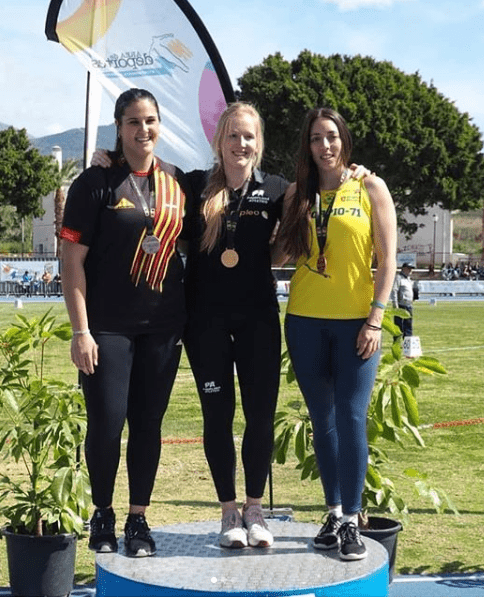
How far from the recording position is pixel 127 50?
612cm

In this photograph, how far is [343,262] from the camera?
4.41 meters

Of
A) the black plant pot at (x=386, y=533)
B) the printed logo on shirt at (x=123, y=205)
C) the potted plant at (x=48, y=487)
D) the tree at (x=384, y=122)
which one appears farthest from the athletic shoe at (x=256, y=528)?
the tree at (x=384, y=122)

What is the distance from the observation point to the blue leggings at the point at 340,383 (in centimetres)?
444

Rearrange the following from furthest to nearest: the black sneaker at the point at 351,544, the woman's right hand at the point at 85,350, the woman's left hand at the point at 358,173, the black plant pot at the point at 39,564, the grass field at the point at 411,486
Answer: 1. the grass field at the point at 411,486
2. the black plant pot at the point at 39,564
3. the woman's left hand at the point at 358,173
4. the black sneaker at the point at 351,544
5. the woman's right hand at the point at 85,350

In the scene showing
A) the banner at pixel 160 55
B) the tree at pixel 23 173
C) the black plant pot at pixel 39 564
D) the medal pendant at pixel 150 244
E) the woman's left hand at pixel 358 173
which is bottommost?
the black plant pot at pixel 39 564

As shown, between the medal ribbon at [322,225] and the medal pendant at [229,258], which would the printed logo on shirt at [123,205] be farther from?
the medal ribbon at [322,225]

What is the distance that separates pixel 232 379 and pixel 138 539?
0.81 m

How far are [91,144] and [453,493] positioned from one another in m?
3.70

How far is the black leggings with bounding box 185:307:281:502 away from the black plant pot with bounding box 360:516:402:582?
2.79 ft

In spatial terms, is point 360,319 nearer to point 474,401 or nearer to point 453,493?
point 453,493

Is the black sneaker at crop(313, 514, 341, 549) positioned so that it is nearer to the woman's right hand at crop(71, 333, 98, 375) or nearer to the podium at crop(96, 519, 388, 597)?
the podium at crop(96, 519, 388, 597)

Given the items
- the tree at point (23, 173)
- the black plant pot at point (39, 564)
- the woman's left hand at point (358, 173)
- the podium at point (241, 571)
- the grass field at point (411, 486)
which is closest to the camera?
the podium at point (241, 571)

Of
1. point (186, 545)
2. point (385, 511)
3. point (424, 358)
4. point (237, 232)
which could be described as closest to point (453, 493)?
point (385, 511)

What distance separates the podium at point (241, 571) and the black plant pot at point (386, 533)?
0.51m
